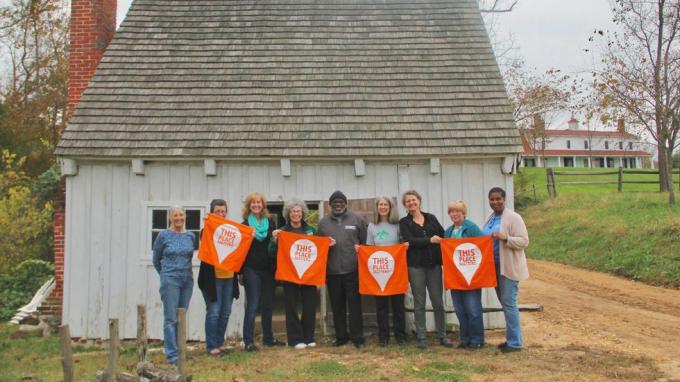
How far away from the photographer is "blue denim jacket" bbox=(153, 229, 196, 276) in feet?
19.5

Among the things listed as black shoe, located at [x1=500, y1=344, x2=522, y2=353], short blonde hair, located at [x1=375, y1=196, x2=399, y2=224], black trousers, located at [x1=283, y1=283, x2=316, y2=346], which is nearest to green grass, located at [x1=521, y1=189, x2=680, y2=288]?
black shoe, located at [x1=500, y1=344, x2=522, y2=353]

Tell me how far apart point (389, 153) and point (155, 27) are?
17.4ft

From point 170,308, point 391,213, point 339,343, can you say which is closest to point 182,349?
point 170,308

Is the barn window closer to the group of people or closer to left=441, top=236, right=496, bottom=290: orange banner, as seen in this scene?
the group of people

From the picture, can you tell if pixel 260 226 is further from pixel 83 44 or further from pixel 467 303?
pixel 83 44

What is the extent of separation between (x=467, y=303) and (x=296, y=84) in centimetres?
464

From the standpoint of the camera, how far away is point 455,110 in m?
8.23

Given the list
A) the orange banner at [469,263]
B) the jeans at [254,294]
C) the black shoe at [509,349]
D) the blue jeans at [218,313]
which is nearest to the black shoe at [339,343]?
the jeans at [254,294]

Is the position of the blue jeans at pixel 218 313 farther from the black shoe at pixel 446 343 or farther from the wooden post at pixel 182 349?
the black shoe at pixel 446 343

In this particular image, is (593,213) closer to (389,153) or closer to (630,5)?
(630,5)

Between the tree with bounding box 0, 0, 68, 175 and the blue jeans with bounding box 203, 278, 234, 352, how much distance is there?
71.6 ft

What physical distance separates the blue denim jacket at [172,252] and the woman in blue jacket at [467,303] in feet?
10.8

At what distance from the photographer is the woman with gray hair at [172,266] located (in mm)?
5953

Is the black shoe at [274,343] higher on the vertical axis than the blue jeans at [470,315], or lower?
lower
